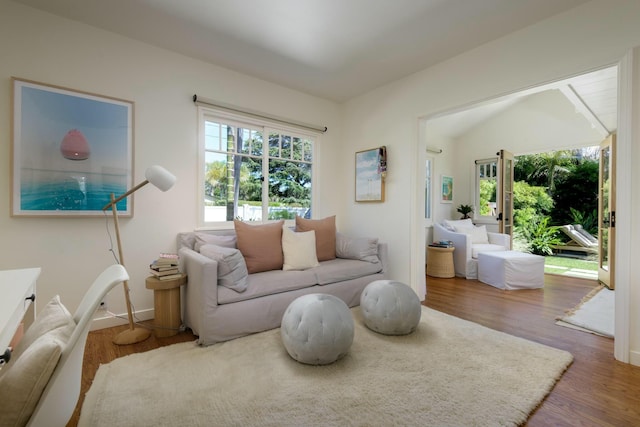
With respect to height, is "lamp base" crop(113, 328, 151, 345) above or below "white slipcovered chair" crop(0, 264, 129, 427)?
below

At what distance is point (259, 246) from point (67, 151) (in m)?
1.74

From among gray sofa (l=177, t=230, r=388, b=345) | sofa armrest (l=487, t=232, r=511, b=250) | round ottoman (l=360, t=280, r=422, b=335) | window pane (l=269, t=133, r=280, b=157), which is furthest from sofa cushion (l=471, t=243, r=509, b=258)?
window pane (l=269, t=133, r=280, b=157)

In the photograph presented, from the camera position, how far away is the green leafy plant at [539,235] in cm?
641

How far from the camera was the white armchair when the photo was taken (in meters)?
4.43

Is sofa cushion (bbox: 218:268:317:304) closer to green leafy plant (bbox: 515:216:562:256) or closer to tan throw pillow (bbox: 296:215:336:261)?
tan throw pillow (bbox: 296:215:336:261)

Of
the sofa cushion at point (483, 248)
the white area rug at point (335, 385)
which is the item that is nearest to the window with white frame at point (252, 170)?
the white area rug at point (335, 385)

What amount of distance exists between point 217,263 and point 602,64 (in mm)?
3226

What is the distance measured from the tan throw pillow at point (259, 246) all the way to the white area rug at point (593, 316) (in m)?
2.73

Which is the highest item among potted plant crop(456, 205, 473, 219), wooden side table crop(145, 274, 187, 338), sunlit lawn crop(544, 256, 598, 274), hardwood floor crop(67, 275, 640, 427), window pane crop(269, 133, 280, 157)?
window pane crop(269, 133, 280, 157)

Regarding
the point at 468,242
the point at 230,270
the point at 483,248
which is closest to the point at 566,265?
the point at 483,248

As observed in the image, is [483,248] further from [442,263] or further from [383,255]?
[383,255]

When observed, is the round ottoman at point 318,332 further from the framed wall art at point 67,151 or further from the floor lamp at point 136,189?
the framed wall art at point 67,151

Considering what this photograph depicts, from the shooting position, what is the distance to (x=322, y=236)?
3.26 metres

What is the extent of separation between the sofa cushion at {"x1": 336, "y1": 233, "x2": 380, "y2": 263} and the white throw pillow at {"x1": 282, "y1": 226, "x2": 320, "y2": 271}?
447 millimetres
